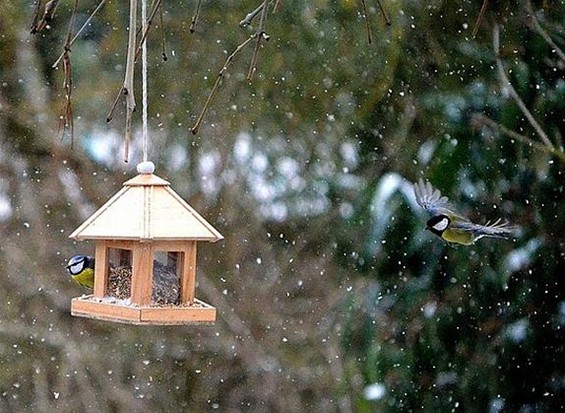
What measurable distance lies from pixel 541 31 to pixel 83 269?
162 centimetres

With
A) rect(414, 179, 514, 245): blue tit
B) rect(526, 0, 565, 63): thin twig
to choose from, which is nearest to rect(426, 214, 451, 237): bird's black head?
rect(414, 179, 514, 245): blue tit

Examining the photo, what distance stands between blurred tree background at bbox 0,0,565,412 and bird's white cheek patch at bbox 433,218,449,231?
28.7 inches

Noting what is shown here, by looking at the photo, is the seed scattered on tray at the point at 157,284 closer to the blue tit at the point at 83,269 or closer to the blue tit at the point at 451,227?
the blue tit at the point at 83,269

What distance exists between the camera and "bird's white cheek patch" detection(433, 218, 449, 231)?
1.95 metres

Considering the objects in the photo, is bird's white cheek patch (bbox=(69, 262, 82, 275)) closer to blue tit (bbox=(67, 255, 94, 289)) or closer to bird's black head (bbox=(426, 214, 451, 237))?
blue tit (bbox=(67, 255, 94, 289))

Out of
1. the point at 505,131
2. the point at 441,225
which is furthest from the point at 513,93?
the point at 441,225

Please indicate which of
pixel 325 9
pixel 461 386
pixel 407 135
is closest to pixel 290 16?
pixel 325 9

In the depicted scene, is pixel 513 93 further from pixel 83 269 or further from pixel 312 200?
pixel 83 269

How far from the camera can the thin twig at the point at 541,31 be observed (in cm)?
269

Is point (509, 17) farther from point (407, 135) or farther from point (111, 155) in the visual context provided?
point (111, 155)

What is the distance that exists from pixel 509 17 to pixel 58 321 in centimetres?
148

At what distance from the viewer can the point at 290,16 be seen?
267cm

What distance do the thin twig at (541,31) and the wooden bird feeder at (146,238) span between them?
169cm

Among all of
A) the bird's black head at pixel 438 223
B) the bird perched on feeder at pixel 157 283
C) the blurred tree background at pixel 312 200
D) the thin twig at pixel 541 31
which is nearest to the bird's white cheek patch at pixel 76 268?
the bird perched on feeder at pixel 157 283
